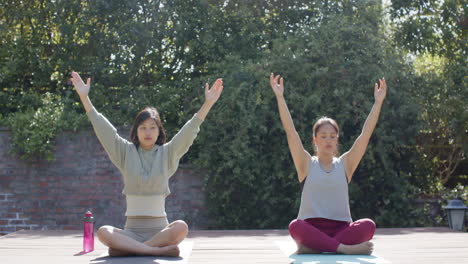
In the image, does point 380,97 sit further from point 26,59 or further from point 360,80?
point 26,59

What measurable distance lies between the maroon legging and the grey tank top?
50 mm

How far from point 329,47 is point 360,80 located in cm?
54

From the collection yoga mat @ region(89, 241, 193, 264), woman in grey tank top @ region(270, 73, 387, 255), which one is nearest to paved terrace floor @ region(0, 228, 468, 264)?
yoga mat @ region(89, 241, 193, 264)

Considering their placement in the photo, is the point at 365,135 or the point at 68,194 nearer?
the point at 365,135

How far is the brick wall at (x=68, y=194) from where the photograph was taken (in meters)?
8.04

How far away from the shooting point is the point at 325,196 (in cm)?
450

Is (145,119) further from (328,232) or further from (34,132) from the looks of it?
(34,132)

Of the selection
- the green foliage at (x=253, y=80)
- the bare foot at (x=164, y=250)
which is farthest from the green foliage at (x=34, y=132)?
the bare foot at (x=164, y=250)

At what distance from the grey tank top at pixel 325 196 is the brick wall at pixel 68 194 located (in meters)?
3.74

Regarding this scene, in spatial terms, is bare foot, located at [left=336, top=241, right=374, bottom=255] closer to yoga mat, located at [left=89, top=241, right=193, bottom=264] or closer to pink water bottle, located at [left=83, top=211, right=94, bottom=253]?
yoga mat, located at [left=89, top=241, right=193, bottom=264]

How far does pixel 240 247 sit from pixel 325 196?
3.87ft

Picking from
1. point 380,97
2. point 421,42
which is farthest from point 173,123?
point 380,97

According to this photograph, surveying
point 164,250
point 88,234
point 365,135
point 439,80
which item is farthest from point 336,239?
point 439,80

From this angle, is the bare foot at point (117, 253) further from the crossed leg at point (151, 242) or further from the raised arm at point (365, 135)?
the raised arm at point (365, 135)
